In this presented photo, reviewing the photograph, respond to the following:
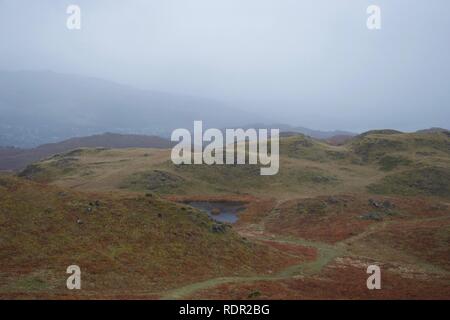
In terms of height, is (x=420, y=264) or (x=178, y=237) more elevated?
(x=178, y=237)

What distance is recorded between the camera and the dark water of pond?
88750 mm

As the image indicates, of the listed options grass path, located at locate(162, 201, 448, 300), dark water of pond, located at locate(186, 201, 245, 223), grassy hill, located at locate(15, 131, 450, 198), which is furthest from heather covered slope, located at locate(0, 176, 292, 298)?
grassy hill, located at locate(15, 131, 450, 198)

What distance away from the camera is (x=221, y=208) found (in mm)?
97562

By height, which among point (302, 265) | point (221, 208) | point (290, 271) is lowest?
point (221, 208)

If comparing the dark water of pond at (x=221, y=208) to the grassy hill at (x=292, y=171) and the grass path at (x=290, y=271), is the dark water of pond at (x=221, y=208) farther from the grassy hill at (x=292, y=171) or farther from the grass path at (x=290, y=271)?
the grass path at (x=290, y=271)

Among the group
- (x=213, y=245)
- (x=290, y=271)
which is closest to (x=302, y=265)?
(x=290, y=271)

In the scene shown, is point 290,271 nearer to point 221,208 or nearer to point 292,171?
point 221,208

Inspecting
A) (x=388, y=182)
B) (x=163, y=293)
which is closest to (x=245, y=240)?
(x=163, y=293)

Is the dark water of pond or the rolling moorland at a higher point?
the rolling moorland

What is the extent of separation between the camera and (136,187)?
10812 cm

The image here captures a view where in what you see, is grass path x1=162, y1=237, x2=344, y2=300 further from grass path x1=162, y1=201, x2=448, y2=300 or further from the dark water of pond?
the dark water of pond
